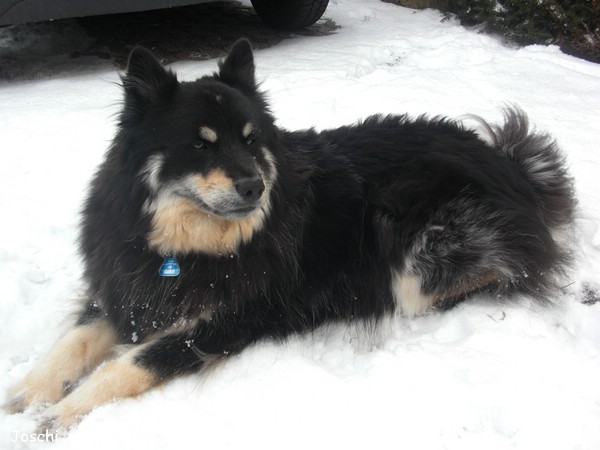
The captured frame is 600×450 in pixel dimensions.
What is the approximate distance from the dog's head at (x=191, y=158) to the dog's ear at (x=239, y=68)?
8.9 inches

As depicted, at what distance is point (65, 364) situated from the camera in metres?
2.52

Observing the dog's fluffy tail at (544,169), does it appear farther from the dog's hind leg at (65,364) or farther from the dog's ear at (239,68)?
the dog's hind leg at (65,364)

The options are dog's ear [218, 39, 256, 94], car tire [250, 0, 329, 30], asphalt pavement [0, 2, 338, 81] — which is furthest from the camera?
car tire [250, 0, 329, 30]

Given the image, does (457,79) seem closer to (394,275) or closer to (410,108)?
(410,108)

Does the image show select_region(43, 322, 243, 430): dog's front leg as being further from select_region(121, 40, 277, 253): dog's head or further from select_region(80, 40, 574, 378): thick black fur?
select_region(121, 40, 277, 253): dog's head

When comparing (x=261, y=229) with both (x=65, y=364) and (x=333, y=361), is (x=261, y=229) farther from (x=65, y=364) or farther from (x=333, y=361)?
(x=65, y=364)

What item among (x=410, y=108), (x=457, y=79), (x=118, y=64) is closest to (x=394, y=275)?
(x=410, y=108)

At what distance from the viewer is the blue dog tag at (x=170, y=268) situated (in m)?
2.51

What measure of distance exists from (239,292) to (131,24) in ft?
20.6

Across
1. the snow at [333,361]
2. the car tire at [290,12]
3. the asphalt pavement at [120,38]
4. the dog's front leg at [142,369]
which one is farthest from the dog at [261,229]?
the car tire at [290,12]

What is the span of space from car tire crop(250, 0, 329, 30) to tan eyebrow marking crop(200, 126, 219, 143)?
5.54 meters

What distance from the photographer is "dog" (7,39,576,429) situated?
2.40 metres

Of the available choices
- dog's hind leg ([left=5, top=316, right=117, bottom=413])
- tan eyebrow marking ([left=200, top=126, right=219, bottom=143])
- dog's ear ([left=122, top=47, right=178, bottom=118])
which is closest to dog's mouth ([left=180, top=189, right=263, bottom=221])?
tan eyebrow marking ([left=200, top=126, right=219, bottom=143])

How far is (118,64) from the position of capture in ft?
20.5
